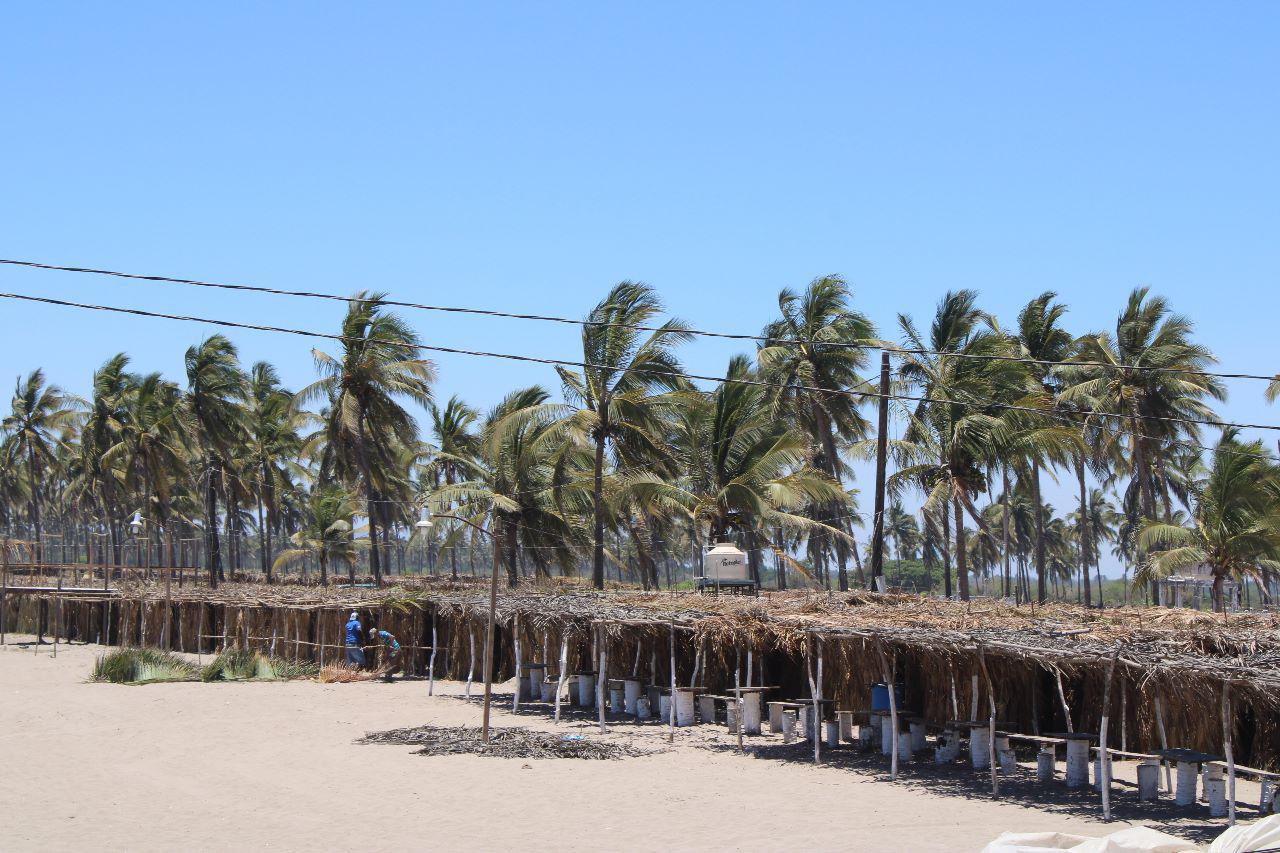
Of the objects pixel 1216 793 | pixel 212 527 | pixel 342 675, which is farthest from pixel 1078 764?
pixel 212 527

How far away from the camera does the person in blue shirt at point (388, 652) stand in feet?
89.2

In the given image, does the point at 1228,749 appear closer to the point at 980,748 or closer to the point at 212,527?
the point at 980,748

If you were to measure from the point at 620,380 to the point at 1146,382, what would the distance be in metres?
15.9

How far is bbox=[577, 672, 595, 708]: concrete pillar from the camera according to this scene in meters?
22.8

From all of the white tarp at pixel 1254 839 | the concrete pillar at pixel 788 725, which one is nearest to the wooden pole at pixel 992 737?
the concrete pillar at pixel 788 725

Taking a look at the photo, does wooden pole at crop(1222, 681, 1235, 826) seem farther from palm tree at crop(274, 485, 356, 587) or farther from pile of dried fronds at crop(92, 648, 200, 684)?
palm tree at crop(274, 485, 356, 587)

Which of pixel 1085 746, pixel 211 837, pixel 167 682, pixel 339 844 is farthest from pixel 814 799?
pixel 167 682

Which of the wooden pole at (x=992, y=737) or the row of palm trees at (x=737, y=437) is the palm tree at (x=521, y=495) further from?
the wooden pole at (x=992, y=737)

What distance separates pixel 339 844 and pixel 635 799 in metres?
3.80

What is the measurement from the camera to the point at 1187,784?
13648 mm

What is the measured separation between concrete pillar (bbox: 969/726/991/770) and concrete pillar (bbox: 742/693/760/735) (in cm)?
390

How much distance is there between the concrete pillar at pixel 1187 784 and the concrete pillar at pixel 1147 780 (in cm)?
44

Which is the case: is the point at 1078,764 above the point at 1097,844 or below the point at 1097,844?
below

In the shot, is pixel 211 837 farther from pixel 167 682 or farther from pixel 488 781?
pixel 167 682
